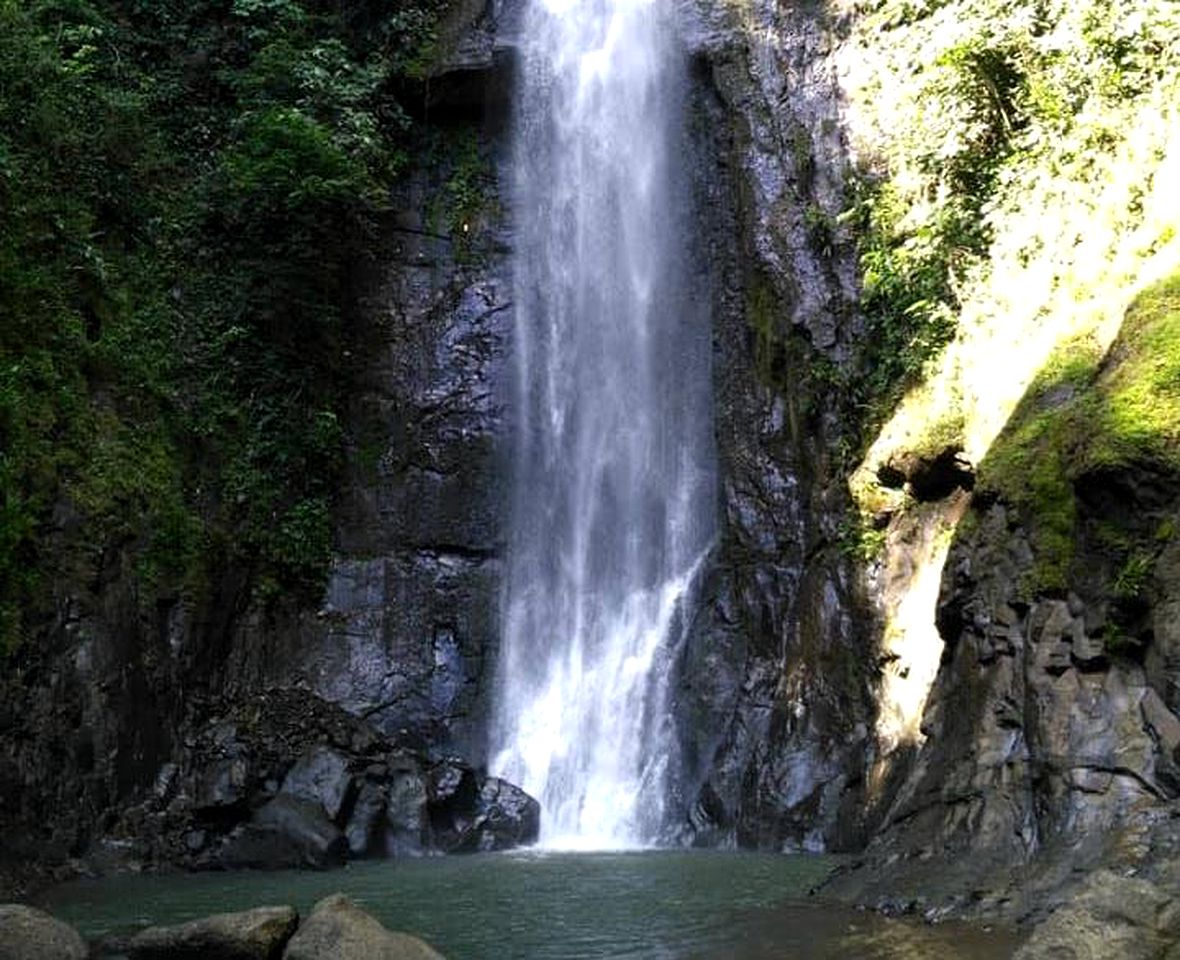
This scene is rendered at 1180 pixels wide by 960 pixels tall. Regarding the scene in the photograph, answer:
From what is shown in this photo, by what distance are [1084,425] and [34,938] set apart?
7.63 metres

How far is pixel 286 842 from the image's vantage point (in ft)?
40.4

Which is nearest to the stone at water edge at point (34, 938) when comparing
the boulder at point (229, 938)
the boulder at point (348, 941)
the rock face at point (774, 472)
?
the boulder at point (229, 938)

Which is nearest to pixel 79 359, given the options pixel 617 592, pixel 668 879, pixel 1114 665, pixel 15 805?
pixel 15 805

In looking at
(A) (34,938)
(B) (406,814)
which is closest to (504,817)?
(B) (406,814)

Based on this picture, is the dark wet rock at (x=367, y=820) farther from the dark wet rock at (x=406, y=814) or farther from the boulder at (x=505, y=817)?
the boulder at (x=505, y=817)

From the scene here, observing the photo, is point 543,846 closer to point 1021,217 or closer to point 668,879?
point 668,879

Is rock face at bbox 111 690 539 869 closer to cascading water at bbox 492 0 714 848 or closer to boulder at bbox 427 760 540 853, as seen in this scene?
boulder at bbox 427 760 540 853

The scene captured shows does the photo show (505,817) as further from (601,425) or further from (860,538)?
(601,425)

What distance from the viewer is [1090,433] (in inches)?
346

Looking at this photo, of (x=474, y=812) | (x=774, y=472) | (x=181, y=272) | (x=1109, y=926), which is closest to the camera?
(x=1109, y=926)

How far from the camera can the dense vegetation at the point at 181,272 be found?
13.8m

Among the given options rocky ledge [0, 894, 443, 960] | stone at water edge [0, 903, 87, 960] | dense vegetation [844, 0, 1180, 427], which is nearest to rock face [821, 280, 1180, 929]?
dense vegetation [844, 0, 1180, 427]

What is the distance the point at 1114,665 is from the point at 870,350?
8.05 m

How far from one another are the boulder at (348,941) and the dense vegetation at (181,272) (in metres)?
7.15
